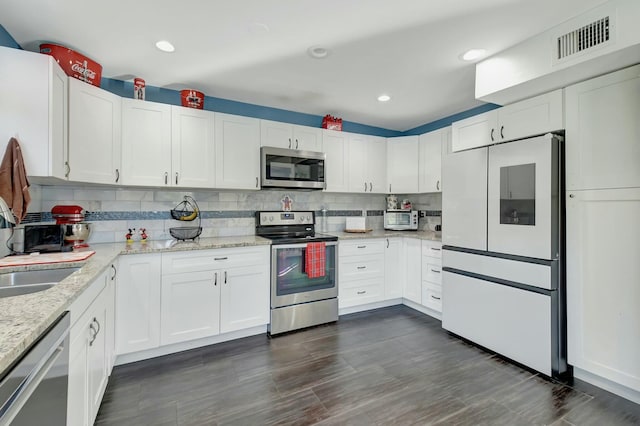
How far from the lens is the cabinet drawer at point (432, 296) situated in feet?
10.7

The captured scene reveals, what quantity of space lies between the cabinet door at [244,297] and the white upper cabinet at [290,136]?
134cm

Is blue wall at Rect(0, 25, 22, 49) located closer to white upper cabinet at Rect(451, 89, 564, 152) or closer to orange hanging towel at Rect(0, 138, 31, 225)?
orange hanging towel at Rect(0, 138, 31, 225)

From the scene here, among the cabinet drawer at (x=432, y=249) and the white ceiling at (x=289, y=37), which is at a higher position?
the white ceiling at (x=289, y=37)

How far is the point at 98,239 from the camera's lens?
8.95 ft

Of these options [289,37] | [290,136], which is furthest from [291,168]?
[289,37]

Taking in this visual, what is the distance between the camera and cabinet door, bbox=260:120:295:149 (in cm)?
321

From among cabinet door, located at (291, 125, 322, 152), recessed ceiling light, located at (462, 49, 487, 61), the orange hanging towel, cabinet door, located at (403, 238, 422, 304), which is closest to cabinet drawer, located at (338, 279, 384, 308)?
cabinet door, located at (403, 238, 422, 304)

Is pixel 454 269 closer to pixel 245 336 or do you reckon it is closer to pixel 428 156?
pixel 428 156

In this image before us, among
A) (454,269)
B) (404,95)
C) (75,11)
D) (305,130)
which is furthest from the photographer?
(305,130)

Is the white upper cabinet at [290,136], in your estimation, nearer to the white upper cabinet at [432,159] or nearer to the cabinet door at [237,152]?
the cabinet door at [237,152]

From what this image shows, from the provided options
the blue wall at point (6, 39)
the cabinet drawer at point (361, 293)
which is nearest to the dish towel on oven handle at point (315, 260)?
the cabinet drawer at point (361, 293)

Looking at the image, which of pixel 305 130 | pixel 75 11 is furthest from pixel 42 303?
pixel 305 130

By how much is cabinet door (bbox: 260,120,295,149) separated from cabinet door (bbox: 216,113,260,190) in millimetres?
67

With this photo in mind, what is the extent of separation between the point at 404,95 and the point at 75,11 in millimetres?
2790
